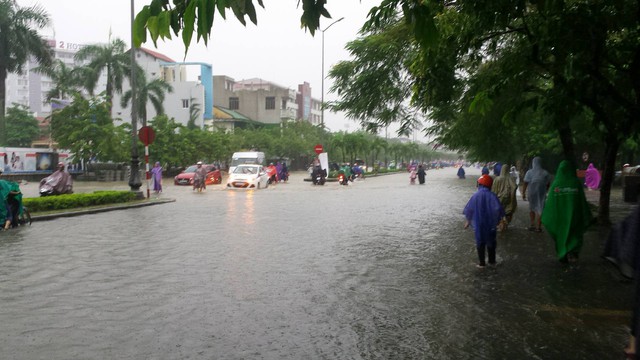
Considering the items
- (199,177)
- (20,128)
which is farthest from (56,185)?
(20,128)

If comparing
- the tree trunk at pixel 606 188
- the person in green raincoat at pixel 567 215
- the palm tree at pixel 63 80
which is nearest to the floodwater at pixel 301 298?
the person in green raincoat at pixel 567 215

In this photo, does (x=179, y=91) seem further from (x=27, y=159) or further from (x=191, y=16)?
(x=191, y=16)

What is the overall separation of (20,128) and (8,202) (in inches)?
2436

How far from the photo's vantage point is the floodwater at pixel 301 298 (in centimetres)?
482

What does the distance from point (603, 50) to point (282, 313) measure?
723cm

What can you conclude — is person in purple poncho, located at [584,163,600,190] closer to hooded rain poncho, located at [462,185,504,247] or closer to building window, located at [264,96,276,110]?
hooded rain poncho, located at [462,185,504,247]

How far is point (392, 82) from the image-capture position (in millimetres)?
13930

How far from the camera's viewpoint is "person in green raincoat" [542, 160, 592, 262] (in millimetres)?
8539

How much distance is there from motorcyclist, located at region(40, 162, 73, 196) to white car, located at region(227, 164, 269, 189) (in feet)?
46.7

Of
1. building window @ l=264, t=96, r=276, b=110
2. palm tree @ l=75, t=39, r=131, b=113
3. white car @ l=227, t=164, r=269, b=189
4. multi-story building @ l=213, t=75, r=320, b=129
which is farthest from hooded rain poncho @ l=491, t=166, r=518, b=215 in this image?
building window @ l=264, t=96, r=276, b=110

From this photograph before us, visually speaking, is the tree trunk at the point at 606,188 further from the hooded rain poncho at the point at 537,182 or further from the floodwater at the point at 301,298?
the floodwater at the point at 301,298

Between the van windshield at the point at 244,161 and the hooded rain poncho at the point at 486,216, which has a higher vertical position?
the van windshield at the point at 244,161

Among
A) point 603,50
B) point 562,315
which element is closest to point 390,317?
point 562,315

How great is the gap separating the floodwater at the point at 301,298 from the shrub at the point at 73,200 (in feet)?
13.2
